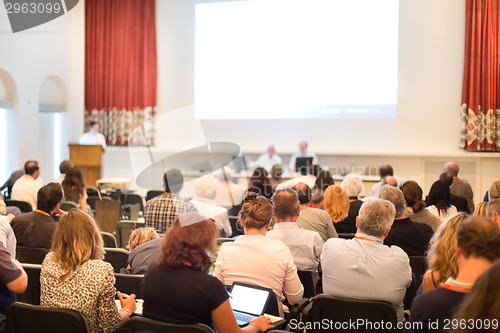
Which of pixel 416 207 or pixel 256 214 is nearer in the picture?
pixel 256 214

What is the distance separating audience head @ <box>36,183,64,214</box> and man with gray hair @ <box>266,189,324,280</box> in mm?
1727

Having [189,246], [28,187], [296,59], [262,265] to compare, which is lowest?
[262,265]

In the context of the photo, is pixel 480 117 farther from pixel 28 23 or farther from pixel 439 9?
pixel 28 23

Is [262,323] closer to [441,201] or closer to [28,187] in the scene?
[441,201]

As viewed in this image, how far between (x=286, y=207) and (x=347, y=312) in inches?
41.2

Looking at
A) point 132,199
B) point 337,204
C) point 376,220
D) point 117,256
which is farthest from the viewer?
point 132,199

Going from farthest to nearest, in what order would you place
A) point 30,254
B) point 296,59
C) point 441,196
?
point 296,59
point 441,196
point 30,254

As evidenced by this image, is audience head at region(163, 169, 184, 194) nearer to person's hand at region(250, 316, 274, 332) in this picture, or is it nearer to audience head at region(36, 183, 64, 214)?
audience head at region(36, 183, 64, 214)

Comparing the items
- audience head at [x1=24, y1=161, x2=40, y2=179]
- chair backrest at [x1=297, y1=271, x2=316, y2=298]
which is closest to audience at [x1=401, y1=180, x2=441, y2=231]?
chair backrest at [x1=297, y1=271, x2=316, y2=298]

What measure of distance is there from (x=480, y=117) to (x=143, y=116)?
6.56 m

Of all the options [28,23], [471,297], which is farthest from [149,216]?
[28,23]

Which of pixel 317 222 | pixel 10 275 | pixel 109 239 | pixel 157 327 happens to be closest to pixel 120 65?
pixel 109 239

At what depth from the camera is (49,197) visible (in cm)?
415

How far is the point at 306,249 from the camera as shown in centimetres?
350
